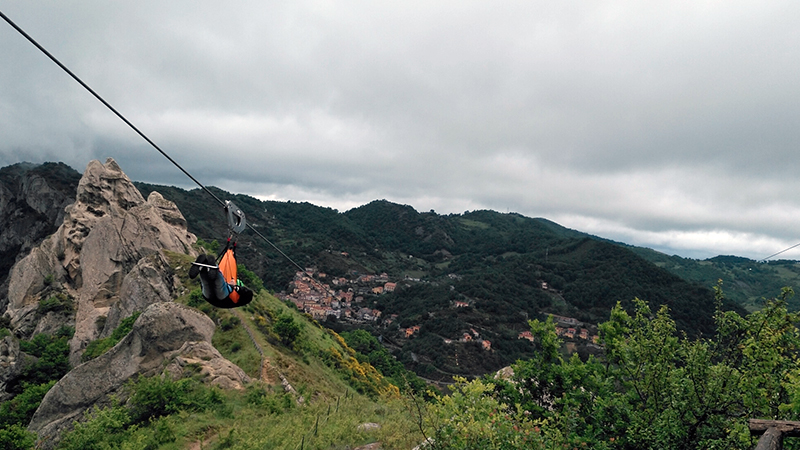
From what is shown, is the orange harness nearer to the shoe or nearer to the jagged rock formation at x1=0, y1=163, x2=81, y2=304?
the shoe

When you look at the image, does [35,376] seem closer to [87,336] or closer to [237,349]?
[87,336]

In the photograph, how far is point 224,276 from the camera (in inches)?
333

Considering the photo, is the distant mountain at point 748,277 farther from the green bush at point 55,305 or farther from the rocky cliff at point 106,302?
the green bush at point 55,305

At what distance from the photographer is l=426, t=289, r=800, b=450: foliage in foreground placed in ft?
19.7

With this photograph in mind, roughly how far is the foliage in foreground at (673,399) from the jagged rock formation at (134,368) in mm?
13478

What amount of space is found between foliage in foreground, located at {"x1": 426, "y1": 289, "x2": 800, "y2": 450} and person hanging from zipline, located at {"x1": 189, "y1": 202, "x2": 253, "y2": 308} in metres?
5.51

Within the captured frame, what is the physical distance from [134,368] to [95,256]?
2506 cm

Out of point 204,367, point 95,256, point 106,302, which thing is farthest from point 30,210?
point 204,367

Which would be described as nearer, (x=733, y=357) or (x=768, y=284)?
(x=733, y=357)

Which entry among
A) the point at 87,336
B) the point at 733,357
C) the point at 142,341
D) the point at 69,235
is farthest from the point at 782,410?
the point at 69,235

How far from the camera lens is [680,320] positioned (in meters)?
86.2

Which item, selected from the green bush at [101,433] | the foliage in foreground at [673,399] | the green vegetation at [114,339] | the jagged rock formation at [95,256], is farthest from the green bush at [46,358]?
the foliage in foreground at [673,399]

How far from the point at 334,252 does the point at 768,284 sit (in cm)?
20899

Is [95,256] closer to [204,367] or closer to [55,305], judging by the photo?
[55,305]
